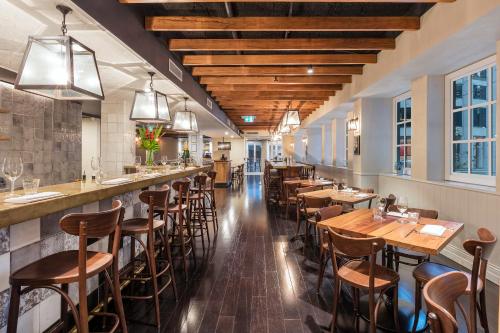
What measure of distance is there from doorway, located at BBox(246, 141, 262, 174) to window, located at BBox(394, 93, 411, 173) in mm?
14163

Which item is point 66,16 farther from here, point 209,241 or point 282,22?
point 209,241

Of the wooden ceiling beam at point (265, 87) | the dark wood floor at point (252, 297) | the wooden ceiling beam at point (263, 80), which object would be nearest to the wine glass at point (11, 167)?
the dark wood floor at point (252, 297)

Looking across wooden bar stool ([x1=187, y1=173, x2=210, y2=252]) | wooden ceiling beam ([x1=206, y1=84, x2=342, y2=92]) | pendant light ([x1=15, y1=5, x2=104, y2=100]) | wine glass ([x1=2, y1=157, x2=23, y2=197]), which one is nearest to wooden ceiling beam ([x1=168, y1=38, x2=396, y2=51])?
wooden bar stool ([x1=187, y1=173, x2=210, y2=252])

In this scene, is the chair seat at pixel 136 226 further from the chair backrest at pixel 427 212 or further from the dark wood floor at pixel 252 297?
the chair backrest at pixel 427 212

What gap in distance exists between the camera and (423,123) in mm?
4695

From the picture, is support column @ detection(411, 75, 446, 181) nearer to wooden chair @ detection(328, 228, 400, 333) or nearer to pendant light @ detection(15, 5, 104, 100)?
wooden chair @ detection(328, 228, 400, 333)

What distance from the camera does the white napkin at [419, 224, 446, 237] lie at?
2281 mm

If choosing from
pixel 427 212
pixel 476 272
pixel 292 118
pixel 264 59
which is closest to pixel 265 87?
pixel 292 118

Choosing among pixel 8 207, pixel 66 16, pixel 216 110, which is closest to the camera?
pixel 8 207

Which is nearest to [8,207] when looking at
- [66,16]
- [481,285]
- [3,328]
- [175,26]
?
[3,328]

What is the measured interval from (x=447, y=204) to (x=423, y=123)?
1.37 m

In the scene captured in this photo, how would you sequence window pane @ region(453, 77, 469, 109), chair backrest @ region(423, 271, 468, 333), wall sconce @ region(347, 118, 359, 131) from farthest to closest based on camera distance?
1. wall sconce @ region(347, 118, 359, 131)
2. window pane @ region(453, 77, 469, 109)
3. chair backrest @ region(423, 271, 468, 333)

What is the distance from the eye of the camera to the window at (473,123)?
12.6 feet

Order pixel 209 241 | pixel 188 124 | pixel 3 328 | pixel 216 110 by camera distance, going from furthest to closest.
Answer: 1. pixel 216 110
2. pixel 188 124
3. pixel 209 241
4. pixel 3 328
